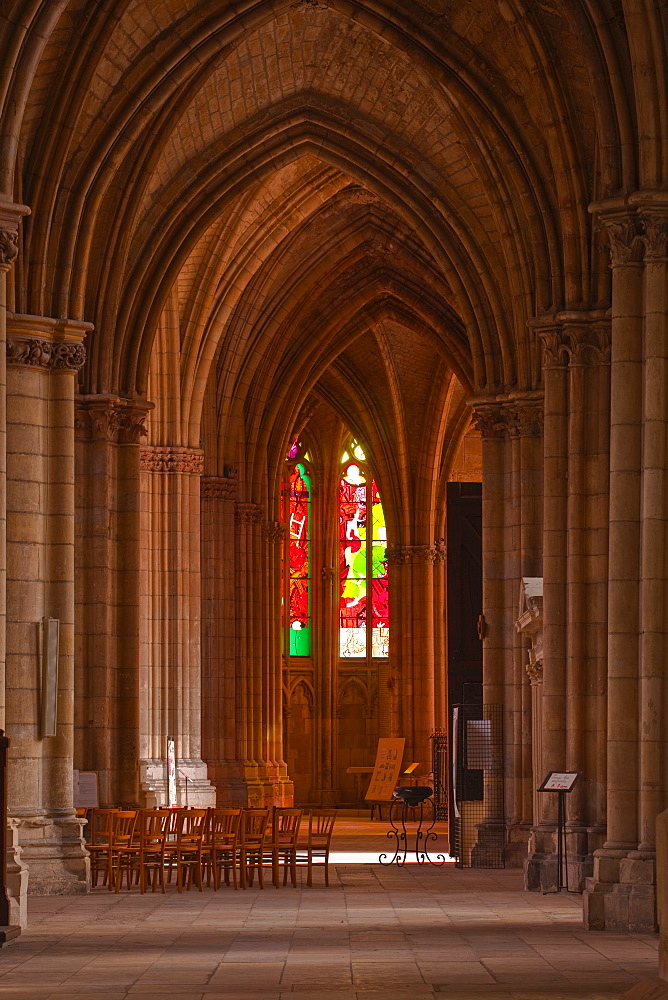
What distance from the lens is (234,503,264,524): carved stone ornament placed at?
2980 centimetres

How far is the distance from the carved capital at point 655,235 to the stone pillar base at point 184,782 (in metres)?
13.3

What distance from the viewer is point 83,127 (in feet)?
59.8

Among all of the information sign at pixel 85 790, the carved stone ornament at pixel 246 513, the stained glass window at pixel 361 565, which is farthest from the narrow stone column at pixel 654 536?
the stained glass window at pixel 361 565

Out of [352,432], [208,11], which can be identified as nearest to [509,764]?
[208,11]

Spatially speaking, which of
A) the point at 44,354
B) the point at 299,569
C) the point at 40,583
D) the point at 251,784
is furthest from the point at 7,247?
the point at 299,569

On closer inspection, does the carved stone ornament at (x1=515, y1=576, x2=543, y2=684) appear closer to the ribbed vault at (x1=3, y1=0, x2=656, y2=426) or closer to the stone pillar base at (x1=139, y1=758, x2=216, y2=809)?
the ribbed vault at (x1=3, y1=0, x2=656, y2=426)

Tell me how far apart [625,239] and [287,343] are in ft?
54.0

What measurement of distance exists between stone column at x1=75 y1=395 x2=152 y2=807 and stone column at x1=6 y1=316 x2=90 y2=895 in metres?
2.76

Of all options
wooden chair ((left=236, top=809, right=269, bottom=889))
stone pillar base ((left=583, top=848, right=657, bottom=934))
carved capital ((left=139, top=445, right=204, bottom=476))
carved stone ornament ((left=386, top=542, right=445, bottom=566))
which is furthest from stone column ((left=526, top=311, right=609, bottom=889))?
carved stone ornament ((left=386, top=542, right=445, bottom=566))

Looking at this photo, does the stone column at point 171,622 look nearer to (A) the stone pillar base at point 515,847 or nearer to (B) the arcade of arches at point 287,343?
(B) the arcade of arches at point 287,343

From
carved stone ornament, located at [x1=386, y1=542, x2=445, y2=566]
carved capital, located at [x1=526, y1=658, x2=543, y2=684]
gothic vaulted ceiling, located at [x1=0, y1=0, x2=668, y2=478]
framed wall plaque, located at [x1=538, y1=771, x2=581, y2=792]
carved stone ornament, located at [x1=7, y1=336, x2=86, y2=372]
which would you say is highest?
gothic vaulted ceiling, located at [x1=0, y1=0, x2=668, y2=478]

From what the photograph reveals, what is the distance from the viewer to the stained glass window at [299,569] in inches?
1524

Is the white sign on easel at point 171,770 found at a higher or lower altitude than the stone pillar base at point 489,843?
higher

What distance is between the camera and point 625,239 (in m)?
13.1
